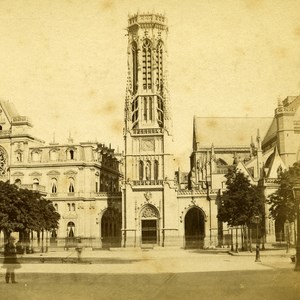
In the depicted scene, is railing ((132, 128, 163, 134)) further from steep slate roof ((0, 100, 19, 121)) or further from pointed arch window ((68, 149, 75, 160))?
steep slate roof ((0, 100, 19, 121))

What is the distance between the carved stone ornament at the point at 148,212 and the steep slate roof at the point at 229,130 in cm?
2022

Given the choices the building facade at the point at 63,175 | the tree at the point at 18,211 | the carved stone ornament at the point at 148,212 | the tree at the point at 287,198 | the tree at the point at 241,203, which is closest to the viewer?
the tree at the point at 18,211

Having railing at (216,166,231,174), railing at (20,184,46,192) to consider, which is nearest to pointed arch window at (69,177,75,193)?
railing at (20,184,46,192)

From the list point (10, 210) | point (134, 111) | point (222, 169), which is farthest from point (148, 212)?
point (10, 210)

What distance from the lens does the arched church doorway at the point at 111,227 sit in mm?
67875

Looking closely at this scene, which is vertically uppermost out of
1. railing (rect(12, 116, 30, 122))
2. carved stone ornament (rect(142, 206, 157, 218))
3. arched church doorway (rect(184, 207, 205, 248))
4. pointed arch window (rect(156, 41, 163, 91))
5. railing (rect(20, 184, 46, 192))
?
pointed arch window (rect(156, 41, 163, 91))

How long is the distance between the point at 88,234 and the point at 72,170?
8.38 meters

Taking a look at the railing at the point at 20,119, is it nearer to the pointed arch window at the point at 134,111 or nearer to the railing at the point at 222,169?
the pointed arch window at the point at 134,111

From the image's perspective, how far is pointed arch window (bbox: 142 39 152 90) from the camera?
6894 centimetres

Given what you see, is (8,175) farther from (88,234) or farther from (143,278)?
(143,278)

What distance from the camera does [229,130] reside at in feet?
276

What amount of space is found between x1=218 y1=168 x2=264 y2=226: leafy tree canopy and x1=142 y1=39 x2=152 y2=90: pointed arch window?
68.8 ft

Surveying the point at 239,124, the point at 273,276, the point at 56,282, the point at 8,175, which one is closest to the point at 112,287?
the point at 56,282

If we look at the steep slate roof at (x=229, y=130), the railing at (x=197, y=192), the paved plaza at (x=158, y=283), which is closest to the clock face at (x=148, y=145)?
the railing at (x=197, y=192)
